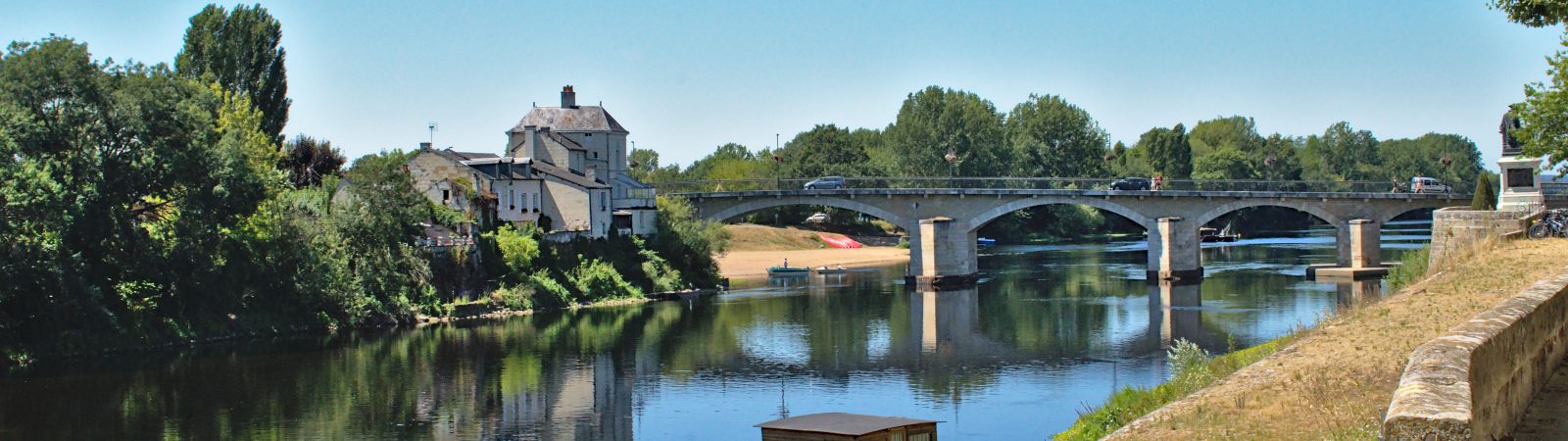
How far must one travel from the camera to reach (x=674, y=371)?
45.5 meters

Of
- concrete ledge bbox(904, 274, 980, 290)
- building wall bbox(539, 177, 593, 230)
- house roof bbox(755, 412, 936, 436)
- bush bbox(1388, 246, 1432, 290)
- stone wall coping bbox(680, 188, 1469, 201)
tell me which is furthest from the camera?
A: stone wall coping bbox(680, 188, 1469, 201)

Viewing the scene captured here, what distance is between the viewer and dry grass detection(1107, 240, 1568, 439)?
1628 centimetres

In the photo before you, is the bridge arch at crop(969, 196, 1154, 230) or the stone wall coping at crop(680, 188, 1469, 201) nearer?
the stone wall coping at crop(680, 188, 1469, 201)

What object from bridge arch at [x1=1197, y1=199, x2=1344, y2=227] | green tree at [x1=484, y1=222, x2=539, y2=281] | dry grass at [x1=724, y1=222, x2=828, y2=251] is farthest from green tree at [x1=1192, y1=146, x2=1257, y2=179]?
green tree at [x1=484, y1=222, x2=539, y2=281]

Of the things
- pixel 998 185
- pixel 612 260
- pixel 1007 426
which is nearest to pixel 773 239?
pixel 998 185

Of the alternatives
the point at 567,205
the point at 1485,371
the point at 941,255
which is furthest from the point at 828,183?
the point at 1485,371

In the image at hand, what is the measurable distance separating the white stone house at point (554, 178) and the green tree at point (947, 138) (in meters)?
55.3

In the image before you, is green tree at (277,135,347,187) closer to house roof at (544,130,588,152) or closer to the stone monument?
house roof at (544,130,588,152)

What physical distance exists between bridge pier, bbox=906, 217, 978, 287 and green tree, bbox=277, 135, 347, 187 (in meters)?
31.2

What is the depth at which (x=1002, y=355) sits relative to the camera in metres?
48.2

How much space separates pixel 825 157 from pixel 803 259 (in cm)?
3863

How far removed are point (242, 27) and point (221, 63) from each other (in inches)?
86.1

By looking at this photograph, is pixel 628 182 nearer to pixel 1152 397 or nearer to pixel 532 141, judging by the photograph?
pixel 532 141

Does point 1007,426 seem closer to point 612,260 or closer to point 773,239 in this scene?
point 612,260
